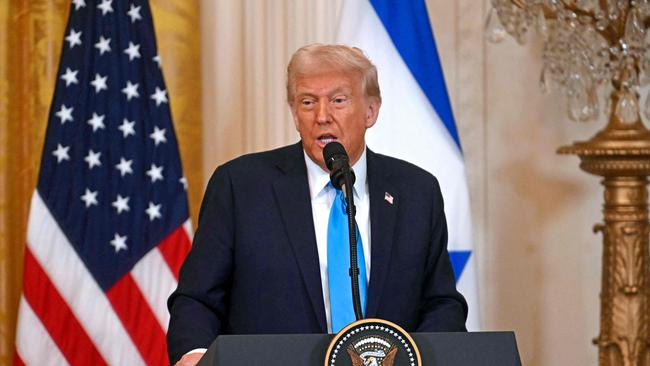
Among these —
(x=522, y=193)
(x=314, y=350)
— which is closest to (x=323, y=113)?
(x=314, y=350)

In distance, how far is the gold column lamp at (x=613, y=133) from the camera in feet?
13.8

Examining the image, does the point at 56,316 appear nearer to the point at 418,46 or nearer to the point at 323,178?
the point at 418,46

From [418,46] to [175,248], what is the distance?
130cm

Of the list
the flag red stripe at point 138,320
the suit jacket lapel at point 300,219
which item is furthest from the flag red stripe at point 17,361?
the suit jacket lapel at point 300,219

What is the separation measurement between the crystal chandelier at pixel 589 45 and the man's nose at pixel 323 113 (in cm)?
166

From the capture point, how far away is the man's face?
2.76 metres

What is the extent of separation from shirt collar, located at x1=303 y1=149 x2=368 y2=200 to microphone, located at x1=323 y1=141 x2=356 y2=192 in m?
0.51

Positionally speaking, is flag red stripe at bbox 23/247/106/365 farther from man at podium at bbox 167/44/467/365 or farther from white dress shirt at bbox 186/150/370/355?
white dress shirt at bbox 186/150/370/355

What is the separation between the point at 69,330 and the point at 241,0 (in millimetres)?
1696

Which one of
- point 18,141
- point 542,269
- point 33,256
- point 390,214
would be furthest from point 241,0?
point 390,214

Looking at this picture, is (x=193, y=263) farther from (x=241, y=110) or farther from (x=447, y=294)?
(x=241, y=110)

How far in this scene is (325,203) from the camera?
2.86 m

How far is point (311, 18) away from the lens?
484 cm

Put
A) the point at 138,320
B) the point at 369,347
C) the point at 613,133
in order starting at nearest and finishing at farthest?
1. the point at 369,347
2. the point at 613,133
3. the point at 138,320
